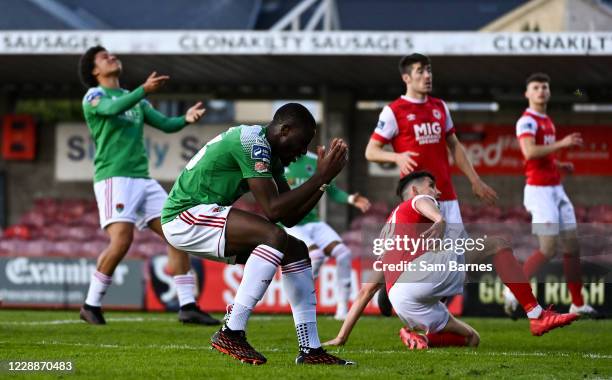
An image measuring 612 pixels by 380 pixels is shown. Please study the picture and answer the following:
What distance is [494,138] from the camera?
21.3 meters

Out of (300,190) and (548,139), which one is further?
(548,139)

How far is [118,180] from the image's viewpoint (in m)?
11.1

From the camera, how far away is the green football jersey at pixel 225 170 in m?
7.20

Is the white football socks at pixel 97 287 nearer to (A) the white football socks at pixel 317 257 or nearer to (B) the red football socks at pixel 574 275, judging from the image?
(A) the white football socks at pixel 317 257

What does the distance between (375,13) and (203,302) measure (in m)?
9.47

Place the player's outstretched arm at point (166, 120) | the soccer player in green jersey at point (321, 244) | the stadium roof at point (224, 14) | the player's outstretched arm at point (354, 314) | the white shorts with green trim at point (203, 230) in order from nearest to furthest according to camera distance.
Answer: the white shorts with green trim at point (203, 230)
the player's outstretched arm at point (354, 314)
the player's outstretched arm at point (166, 120)
the soccer player in green jersey at point (321, 244)
the stadium roof at point (224, 14)

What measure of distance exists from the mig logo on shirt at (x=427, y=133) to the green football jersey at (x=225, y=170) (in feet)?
9.40

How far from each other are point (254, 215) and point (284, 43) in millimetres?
11054

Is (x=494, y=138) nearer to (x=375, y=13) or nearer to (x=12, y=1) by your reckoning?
(x=375, y=13)

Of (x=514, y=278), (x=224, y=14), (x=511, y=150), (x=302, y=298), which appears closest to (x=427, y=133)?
(x=514, y=278)

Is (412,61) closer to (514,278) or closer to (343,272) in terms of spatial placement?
(514,278)

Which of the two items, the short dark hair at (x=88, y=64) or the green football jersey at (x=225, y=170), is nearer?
the green football jersey at (x=225, y=170)

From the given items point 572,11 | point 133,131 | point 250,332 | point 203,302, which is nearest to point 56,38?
point 203,302

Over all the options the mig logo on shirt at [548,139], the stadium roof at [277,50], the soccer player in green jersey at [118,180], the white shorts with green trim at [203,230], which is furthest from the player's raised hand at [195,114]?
the stadium roof at [277,50]
